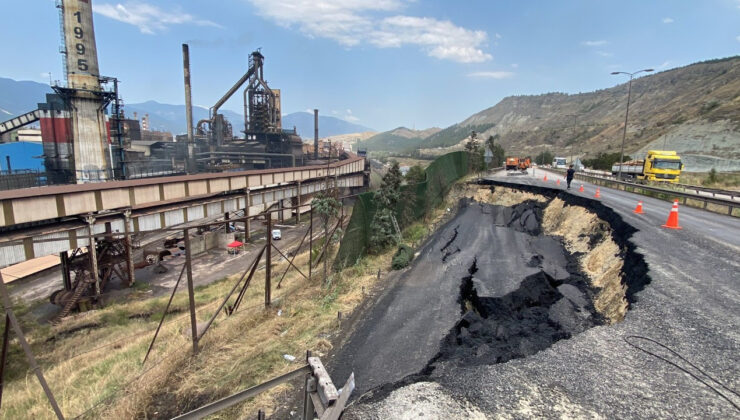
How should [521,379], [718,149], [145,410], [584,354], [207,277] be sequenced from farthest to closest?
[718,149] → [207,277] → [145,410] → [584,354] → [521,379]

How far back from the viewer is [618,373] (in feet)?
16.9

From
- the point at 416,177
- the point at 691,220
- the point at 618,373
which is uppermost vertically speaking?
the point at 416,177

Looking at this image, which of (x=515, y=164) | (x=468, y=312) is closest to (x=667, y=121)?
(x=515, y=164)

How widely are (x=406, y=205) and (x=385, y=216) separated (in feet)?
10.5

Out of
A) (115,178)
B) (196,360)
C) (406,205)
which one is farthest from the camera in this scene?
(115,178)

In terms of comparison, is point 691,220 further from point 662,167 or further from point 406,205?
point 662,167

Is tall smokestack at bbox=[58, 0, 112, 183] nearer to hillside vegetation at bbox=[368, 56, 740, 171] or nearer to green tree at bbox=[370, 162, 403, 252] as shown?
green tree at bbox=[370, 162, 403, 252]

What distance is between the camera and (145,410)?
639 centimetres

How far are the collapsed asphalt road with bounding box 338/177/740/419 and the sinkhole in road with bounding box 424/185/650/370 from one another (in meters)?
0.34

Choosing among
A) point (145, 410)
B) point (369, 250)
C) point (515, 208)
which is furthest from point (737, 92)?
point (145, 410)

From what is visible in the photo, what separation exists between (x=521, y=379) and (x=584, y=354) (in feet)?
4.48

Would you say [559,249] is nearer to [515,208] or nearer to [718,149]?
[515,208]

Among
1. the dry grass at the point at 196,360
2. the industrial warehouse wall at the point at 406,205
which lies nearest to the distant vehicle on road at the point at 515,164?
the industrial warehouse wall at the point at 406,205

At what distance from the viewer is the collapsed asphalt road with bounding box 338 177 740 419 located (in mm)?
4539
